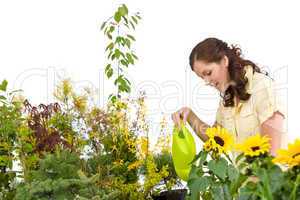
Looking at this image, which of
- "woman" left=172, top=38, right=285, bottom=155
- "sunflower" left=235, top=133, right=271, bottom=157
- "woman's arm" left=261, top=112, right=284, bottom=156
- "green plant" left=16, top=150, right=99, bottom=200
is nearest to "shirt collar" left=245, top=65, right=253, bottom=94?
"woman" left=172, top=38, right=285, bottom=155

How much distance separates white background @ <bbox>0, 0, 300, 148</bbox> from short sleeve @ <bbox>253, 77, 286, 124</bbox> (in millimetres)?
675

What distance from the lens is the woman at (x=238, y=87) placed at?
1.87 meters

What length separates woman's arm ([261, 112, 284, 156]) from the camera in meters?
1.80

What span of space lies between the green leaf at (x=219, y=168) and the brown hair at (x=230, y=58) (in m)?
0.97

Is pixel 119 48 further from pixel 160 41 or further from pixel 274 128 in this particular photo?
pixel 274 128

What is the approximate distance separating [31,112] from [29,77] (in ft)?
2.63

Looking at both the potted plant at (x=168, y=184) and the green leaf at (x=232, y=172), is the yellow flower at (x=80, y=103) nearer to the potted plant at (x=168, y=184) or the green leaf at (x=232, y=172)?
the potted plant at (x=168, y=184)

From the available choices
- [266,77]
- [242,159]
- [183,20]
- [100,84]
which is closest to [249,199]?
[242,159]

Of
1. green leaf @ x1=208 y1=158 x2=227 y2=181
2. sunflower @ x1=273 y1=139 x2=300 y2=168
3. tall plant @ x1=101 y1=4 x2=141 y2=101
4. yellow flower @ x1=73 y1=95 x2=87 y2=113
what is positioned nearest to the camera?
sunflower @ x1=273 y1=139 x2=300 y2=168

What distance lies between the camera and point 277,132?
1.81 m

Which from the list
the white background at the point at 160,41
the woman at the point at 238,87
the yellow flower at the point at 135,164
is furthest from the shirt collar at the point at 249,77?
the white background at the point at 160,41

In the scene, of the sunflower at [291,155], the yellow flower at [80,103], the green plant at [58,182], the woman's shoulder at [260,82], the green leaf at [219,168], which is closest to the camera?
the sunflower at [291,155]

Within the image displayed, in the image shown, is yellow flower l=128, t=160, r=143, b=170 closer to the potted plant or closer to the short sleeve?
the potted plant

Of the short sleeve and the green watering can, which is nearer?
the green watering can
